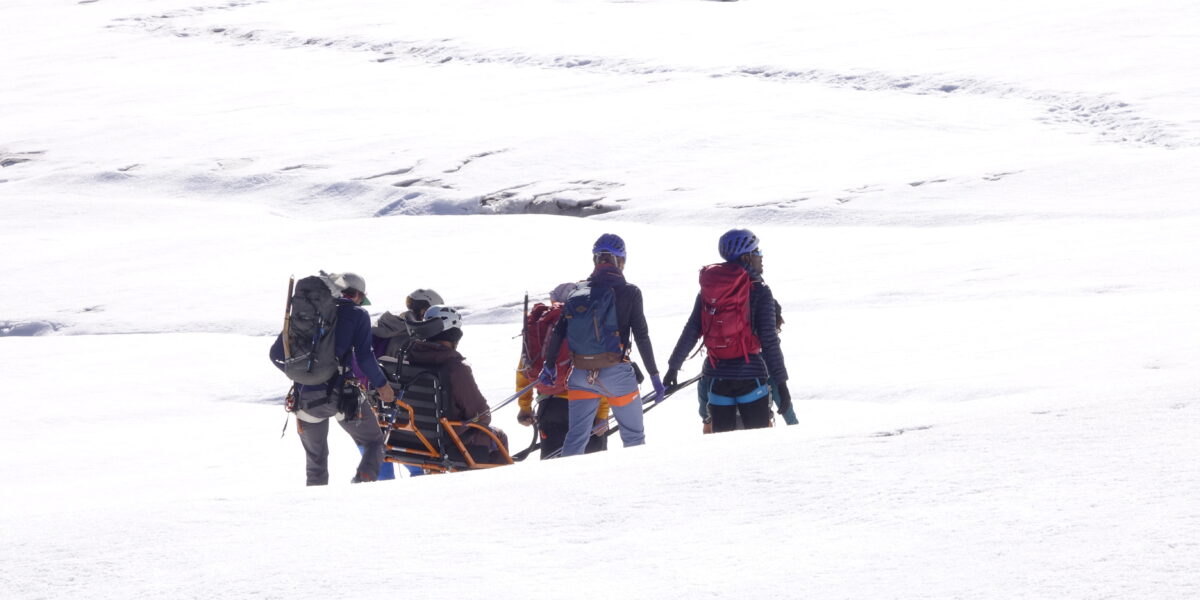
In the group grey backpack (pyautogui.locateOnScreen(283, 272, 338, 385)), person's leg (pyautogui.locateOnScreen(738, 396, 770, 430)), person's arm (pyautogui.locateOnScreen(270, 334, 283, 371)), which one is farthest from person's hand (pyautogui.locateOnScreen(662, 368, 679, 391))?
person's arm (pyautogui.locateOnScreen(270, 334, 283, 371))

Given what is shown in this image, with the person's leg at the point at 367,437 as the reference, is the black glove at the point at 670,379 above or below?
above

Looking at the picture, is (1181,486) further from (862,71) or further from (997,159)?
(862,71)

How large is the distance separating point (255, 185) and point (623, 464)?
17.7 meters

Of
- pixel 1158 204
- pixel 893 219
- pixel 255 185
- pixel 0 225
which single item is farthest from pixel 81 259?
pixel 1158 204

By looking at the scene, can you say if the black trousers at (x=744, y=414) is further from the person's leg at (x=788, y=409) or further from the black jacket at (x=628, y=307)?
the black jacket at (x=628, y=307)

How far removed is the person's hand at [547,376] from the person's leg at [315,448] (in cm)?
128

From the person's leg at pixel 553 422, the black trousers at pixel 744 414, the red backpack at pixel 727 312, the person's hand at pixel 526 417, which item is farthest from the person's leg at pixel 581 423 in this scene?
the red backpack at pixel 727 312

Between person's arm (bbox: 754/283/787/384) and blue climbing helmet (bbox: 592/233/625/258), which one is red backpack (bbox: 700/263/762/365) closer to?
person's arm (bbox: 754/283/787/384)

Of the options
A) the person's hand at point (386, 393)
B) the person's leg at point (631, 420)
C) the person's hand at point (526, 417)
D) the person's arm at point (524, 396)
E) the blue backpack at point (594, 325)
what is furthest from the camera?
the person's arm at point (524, 396)

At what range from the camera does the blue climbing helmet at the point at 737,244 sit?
6.82 m

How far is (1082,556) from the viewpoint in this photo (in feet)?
12.7

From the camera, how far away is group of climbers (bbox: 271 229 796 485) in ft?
22.9

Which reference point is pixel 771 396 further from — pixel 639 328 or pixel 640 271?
pixel 640 271

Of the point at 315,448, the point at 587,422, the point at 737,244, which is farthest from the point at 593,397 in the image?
the point at 315,448
